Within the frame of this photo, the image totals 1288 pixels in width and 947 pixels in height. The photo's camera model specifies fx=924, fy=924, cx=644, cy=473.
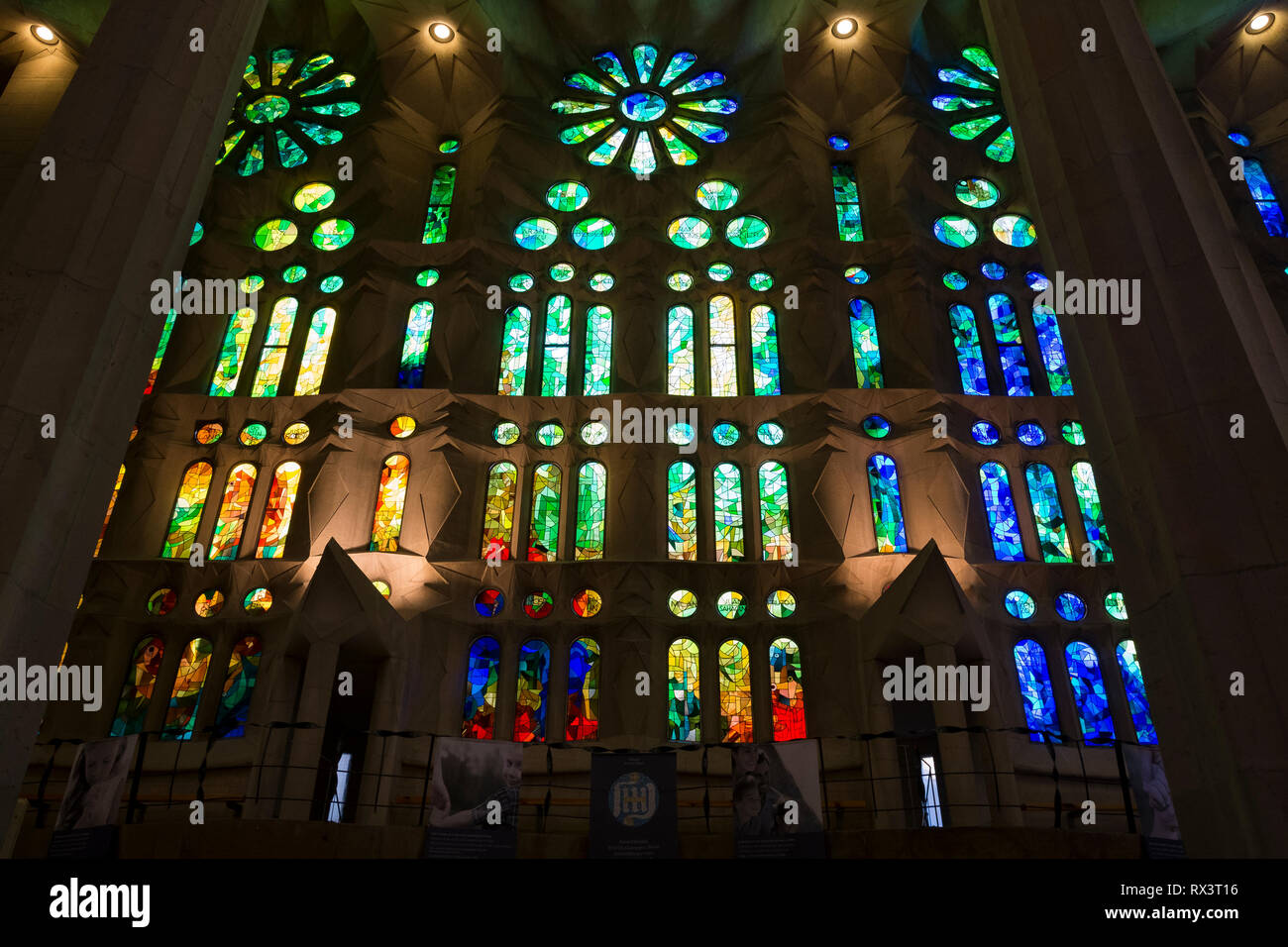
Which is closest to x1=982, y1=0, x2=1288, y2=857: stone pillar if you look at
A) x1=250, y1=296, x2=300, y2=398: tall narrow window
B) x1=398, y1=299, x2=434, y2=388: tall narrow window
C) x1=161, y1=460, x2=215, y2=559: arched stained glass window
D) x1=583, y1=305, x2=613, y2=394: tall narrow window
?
x1=583, y1=305, x2=613, y2=394: tall narrow window

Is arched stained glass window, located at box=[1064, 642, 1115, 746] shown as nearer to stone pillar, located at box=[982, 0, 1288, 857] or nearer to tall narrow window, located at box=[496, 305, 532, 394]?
stone pillar, located at box=[982, 0, 1288, 857]

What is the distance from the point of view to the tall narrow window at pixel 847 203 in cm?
2142

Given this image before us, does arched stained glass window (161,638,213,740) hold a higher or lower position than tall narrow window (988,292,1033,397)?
lower

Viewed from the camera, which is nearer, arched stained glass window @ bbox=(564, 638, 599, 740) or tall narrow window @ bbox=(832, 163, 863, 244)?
arched stained glass window @ bbox=(564, 638, 599, 740)

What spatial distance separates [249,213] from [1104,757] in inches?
820

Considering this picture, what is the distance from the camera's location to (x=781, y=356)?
19750 mm

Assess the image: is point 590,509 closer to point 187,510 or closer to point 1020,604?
point 187,510

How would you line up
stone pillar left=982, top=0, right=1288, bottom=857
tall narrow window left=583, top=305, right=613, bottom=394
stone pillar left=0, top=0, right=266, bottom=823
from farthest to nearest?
tall narrow window left=583, top=305, right=613, bottom=394 < stone pillar left=0, top=0, right=266, bottom=823 < stone pillar left=982, top=0, right=1288, bottom=857

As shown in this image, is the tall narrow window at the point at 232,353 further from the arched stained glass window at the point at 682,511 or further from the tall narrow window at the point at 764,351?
the tall narrow window at the point at 764,351

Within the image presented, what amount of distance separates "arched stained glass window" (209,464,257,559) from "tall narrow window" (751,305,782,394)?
34.4 feet

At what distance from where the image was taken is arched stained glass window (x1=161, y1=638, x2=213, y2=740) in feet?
51.5

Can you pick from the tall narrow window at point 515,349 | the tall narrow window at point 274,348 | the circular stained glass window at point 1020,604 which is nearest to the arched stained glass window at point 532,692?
the tall narrow window at point 515,349

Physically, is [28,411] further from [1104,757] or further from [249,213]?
[249,213]

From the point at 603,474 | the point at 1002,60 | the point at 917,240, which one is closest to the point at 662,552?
the point at 603,474
